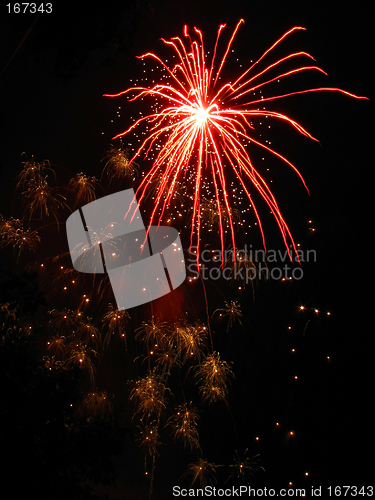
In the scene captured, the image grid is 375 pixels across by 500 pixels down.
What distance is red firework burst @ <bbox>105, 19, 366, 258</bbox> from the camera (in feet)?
11.4

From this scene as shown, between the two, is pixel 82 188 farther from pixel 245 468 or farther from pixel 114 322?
pixel 245 468

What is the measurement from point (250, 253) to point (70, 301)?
2.02 metres

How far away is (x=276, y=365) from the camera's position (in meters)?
3.64

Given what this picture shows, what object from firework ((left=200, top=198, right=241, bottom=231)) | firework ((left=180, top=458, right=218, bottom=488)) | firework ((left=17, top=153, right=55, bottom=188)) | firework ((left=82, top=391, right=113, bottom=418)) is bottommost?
firework ((left=180, top=458, right=218, bottom=488))

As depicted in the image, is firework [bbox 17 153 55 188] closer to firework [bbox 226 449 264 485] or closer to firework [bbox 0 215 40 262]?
firework [bbox 0 215 40 262]

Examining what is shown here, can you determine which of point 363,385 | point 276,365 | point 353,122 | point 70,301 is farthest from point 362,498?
point 353,122

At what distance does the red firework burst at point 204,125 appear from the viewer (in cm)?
348

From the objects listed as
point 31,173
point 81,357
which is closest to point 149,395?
point 81,357

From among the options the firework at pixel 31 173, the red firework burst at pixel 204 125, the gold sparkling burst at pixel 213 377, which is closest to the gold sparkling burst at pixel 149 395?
the gold sparkling burst at pixel 213 377

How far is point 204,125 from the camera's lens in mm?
3514

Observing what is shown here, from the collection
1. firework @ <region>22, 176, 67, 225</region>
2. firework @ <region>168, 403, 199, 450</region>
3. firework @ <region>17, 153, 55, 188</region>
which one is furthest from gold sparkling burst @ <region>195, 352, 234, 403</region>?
firework @ <region>17, 153, 55, 188</region>

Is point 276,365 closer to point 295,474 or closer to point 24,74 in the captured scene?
point 295,474

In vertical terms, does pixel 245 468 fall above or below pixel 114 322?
below

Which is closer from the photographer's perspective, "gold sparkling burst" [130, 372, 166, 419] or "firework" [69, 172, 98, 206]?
"gold sparkling burst" [130, 372, 166, 419]
